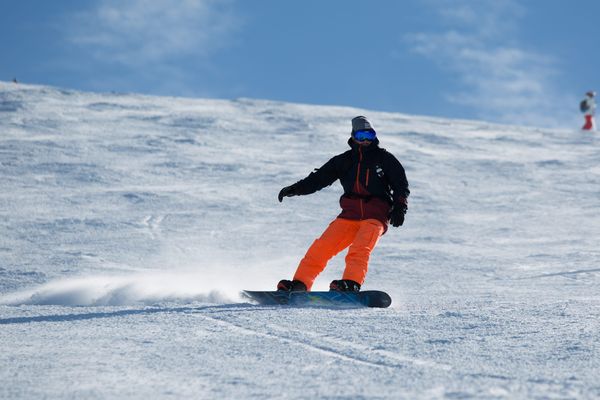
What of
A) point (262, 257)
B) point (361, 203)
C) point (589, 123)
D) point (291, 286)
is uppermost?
point (589, 123)

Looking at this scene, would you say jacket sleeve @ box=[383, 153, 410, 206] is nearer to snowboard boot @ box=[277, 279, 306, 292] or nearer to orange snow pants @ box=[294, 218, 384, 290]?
orange snow pants @ box=[294, 218, 384, 290]

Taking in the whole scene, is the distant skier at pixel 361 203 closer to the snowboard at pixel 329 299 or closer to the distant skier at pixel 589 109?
the snowboard at pixel 329 299

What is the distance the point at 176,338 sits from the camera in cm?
384

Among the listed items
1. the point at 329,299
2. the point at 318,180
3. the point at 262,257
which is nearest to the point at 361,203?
the point at 318,180

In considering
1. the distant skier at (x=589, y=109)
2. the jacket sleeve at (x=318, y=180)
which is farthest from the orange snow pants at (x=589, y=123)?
the jacket sleeve at (x=318, y=180)

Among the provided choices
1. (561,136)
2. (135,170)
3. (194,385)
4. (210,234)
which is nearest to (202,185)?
(135,170)

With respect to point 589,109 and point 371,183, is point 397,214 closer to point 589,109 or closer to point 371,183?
point 371,183

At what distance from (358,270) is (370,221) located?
43 centimetres

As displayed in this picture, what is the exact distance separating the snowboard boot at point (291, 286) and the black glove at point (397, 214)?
80cm

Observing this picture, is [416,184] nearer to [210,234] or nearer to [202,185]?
[202,185]

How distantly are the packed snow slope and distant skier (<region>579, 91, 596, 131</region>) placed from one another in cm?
201

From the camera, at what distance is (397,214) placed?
18.9 feet

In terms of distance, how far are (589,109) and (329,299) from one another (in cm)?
2405

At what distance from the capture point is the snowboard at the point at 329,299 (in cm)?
533
